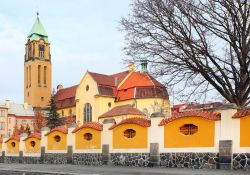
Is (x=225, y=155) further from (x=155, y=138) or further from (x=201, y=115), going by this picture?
(x=155, y=138)

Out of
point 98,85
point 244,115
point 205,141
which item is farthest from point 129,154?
point 98,85

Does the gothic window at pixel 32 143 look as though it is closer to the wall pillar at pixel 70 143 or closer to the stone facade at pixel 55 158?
the stone facade at pixel 55 158

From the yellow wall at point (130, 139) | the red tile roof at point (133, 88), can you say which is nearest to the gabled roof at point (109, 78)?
the red tile roof at point (133, 88)

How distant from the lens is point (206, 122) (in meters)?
18.6

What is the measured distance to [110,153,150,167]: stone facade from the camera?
2100 cm

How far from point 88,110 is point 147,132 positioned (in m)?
61.5

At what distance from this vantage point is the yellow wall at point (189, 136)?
60.5ft

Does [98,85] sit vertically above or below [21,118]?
above

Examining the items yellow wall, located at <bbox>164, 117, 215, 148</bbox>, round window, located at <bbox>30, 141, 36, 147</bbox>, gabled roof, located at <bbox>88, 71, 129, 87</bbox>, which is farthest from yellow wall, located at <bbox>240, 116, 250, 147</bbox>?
gabled roof, located at <bbox>88, 71, 129, 87</bbox>

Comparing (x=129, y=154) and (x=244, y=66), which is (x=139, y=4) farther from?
(x=129, y=154)

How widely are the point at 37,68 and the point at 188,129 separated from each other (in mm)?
108074

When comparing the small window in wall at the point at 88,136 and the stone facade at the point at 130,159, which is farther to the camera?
the small window in wall at the point at 88,136

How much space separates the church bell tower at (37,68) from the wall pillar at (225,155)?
109 meters

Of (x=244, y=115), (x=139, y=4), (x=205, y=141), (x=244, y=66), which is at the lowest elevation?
(x=205, y=141)
